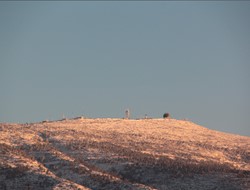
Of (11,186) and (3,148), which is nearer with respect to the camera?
(11,186)

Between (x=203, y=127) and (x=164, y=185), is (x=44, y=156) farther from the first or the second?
(x=203, y=127)

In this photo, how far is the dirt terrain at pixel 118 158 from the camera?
134 feet

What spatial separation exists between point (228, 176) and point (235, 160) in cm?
2556

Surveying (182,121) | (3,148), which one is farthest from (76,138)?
(182,121)

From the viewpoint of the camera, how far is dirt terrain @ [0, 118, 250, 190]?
40938 mm

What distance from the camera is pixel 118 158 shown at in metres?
50.8

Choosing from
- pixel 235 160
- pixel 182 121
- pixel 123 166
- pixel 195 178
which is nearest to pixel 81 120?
pixel 182 121

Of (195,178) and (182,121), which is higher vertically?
(182,121)

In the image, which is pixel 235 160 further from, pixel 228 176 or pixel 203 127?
pixel 203 127

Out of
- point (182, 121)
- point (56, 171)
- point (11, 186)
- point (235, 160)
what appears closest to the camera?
point (11, 186)

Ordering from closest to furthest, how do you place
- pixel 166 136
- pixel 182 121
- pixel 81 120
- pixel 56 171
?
pixel 56 171, pixel 166 136, pixel 81 120, pixel 182 121

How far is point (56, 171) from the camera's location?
45.3 metres

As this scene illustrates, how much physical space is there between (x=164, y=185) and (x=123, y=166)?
690 centimetres

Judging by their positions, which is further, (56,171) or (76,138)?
(76,138)
